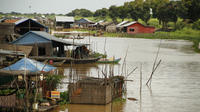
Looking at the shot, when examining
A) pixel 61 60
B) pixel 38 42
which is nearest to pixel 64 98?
pixel 61 60

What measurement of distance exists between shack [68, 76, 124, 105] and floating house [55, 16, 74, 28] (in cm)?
4533

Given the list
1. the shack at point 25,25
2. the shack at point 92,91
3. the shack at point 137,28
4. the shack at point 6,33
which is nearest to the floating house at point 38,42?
the shack at point 6,33

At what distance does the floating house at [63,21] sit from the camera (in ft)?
182

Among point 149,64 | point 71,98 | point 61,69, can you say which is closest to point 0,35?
point 61,69

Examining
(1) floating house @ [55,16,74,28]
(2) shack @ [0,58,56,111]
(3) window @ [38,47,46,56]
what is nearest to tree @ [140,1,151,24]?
(1) floating house @ [55,16,74,28]

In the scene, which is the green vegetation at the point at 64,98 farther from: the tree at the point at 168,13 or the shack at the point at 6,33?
the tree at the point at 168,13

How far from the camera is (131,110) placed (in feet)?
36.2

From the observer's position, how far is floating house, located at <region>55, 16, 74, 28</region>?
5549 cm

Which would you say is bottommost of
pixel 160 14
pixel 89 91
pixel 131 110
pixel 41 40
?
pixel 131 110

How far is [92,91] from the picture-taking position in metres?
10.5

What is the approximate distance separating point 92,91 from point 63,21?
46015mm

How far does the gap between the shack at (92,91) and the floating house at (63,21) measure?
45335 millimetres

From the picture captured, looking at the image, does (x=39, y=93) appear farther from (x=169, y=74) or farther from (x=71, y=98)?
(x=169, y=74)

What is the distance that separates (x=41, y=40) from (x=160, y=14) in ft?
133
